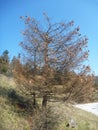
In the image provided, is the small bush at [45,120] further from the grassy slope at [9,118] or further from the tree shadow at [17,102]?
the tree shadow at [17,102]

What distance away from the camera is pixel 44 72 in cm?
1002

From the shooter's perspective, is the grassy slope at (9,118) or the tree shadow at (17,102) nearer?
the grassy slope at (9,118)

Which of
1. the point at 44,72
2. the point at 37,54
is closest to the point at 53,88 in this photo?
the point at 44,72

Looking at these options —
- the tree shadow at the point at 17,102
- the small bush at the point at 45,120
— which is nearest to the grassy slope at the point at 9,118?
the tree shadow at the point at 17,102

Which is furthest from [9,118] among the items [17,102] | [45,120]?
[17,102]

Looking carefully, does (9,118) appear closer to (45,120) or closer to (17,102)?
(45,120)

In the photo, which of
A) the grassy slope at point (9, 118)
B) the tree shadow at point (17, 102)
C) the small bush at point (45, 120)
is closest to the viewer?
the grassy slope at point (9, 118)

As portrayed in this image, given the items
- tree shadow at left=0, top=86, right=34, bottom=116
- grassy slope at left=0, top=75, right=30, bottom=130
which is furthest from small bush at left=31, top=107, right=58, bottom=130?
tree shadow at left=0, top=86, right=34, bottom=116

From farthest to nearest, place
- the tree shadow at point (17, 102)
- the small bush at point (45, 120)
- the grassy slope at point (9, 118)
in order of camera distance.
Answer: the tree shadow at point (17, 102), the small bush at point (45, 120), the grassy slope at point (9, 118)

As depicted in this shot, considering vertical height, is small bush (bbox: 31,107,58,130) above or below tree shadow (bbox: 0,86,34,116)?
below

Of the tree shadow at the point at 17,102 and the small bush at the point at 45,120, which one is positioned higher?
the tree shadow at the point at 17,102

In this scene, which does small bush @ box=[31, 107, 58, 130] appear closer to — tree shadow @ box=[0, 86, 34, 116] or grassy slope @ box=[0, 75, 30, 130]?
grassy slope @ box=[0, 75, 30, 130]

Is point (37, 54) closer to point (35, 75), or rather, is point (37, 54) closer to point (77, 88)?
point (35, 75)

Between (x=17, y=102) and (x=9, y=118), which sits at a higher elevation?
(x=17, y=102)
